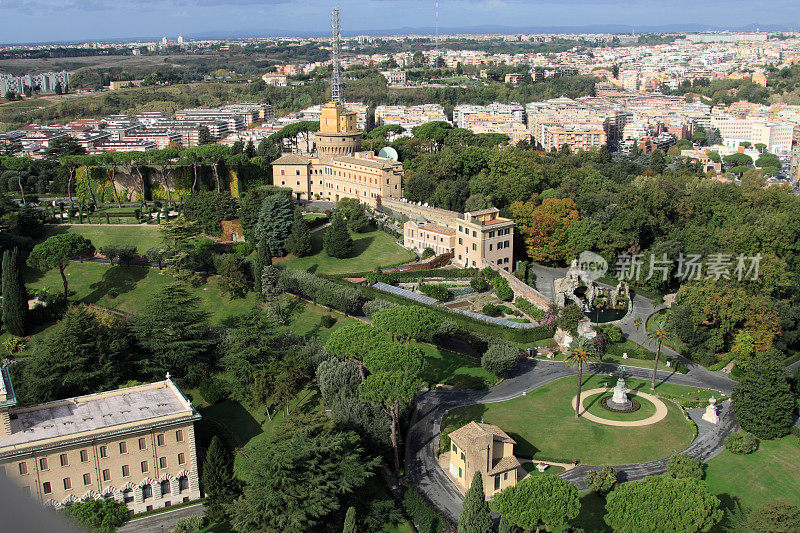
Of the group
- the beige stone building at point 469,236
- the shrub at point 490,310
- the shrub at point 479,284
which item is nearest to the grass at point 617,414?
the shrub at point 490,310

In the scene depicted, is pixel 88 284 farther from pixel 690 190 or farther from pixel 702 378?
pixel 690 190

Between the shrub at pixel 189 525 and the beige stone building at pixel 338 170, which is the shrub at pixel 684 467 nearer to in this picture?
the shrub at pixel 189 525

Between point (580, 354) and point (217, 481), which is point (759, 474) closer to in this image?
point (580, 354)

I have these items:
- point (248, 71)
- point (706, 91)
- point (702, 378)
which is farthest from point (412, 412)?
point (248, 71)

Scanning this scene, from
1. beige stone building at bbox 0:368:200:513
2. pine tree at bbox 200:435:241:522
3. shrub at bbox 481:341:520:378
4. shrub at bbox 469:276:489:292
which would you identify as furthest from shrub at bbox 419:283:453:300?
pine tree at bbox 200:435:241:522

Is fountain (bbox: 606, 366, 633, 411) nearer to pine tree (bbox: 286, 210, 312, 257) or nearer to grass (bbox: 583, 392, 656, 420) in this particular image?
grass (bbox: 583, 392, 656, 420)
